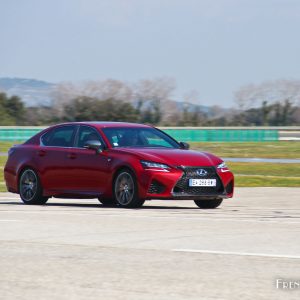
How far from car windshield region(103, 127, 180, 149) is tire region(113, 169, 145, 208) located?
2.76ft

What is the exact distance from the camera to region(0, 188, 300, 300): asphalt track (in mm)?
7902

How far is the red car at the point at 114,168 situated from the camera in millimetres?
16312

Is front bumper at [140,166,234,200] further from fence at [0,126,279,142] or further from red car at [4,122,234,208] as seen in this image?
fence at [0,126,279,142]

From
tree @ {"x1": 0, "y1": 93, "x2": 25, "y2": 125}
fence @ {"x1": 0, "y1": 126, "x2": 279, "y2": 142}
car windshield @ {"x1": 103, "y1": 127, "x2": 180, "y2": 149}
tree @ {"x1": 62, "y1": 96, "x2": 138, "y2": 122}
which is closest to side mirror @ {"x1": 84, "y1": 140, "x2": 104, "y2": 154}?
car windshield @ {"x1": 103, "y1": 127, "x2": 180, "y2": 149}

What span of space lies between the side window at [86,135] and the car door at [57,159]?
0.14 m

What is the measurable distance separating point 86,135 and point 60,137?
0.64 m

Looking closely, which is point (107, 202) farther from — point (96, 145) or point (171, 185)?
point (171, 185)

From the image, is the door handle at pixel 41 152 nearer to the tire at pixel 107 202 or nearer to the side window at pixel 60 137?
the side window at pixel 60 137

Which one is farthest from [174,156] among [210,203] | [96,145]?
[96,145]

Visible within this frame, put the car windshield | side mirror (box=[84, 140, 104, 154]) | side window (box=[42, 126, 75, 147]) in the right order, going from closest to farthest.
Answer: side mirror (box=[84, 140, 104, 154])
the car windshield
side window (box=[42, 126, 75, 147])

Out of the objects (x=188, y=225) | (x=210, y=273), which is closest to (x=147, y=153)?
(x=188, y=225)

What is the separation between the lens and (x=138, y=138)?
695 inches

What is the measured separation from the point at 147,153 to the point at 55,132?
8.24 feet

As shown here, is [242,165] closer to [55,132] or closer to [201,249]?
[55,132]
